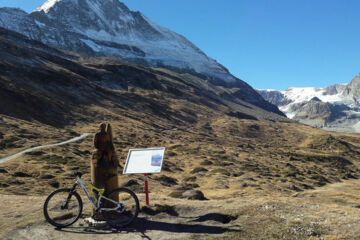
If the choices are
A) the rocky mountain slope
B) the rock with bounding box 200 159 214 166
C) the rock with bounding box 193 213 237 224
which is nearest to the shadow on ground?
the rock with bounding box 193 213 237 224

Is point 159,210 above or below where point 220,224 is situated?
below

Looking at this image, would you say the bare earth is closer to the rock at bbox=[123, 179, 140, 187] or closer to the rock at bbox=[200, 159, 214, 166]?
the rock at bbox=[123, 179, 140, 187]

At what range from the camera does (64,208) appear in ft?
35.9

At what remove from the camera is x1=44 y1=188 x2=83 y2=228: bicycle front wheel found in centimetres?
1064

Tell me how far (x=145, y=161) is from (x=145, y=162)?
5 centimetres

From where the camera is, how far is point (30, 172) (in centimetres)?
2725

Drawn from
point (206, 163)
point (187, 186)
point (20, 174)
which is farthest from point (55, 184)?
point (206, 163)

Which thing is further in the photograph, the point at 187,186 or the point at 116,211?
the point at 187,186

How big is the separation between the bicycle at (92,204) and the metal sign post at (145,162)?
109cm

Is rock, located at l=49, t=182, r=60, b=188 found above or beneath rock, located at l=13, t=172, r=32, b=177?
beneath

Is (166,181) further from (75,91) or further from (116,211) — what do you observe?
(75,91)

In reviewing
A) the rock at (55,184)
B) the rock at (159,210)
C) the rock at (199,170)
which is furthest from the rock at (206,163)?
the rock at (159,210)

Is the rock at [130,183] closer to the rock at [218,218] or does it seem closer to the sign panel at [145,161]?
the sign panel at [145,161]

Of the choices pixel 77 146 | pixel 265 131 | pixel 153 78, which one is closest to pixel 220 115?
pixel 265 131
